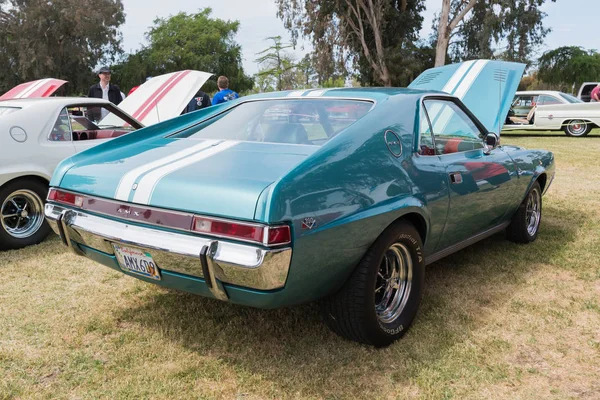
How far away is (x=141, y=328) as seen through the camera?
303 centimetres

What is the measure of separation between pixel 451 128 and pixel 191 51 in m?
53.3

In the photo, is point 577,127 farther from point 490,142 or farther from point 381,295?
point 381,295

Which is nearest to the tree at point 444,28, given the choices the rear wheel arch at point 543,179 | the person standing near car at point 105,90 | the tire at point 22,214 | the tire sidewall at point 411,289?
the person standing near car at point 105,90

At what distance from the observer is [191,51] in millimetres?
53500

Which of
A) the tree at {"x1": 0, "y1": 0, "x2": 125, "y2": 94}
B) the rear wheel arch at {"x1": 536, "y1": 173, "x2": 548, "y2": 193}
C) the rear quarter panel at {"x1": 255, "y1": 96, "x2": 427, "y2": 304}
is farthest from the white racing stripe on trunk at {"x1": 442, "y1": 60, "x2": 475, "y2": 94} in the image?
the tree at {"x1": 0, "y1": 0, "x2": 125, "y2": 94}

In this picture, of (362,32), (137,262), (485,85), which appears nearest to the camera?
(137,262)

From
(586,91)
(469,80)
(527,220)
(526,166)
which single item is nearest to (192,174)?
(526,166)

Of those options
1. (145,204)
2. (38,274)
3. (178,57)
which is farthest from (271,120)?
(178,57)

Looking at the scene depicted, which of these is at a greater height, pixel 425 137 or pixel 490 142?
pixel 425 137

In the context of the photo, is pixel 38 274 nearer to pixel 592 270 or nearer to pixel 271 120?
pixel 271 120

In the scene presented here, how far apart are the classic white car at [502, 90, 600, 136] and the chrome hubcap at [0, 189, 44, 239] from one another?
1420 cm

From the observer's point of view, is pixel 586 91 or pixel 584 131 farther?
pixel 586 91

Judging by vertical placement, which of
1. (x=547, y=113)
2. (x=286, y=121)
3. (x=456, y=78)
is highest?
(x=456, y=78)

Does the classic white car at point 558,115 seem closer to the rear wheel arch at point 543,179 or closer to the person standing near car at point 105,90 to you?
the rear wheel arch at point 543,179
